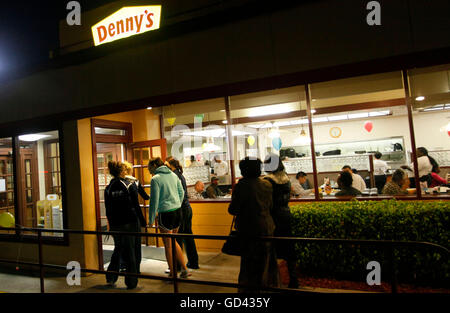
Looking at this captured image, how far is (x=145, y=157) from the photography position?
8.10 meters

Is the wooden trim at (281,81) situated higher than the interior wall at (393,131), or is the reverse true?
the wooden trim at (281,81)

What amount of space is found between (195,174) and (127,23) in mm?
4887

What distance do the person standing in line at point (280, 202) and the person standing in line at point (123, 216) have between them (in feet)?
7.88

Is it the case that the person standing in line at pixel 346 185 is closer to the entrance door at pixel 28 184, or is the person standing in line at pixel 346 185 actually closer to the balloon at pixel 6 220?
the entrance door at pixel 28 184

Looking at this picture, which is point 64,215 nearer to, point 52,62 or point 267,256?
point 52,62

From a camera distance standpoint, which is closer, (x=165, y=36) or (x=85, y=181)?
(x=165, y=36)

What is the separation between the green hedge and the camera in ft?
14.8

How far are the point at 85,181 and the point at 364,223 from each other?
202 inches

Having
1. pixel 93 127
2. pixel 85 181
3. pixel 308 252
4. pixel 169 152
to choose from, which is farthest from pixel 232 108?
pixel 308 252

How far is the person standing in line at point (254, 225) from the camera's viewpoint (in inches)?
155

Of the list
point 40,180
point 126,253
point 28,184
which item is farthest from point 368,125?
point 28,184

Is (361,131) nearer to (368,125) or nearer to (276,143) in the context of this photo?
(368,125)

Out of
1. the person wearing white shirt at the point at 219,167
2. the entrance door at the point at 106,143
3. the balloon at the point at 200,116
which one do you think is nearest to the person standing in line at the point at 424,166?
the person wearing white shirt at the point at 219,167
